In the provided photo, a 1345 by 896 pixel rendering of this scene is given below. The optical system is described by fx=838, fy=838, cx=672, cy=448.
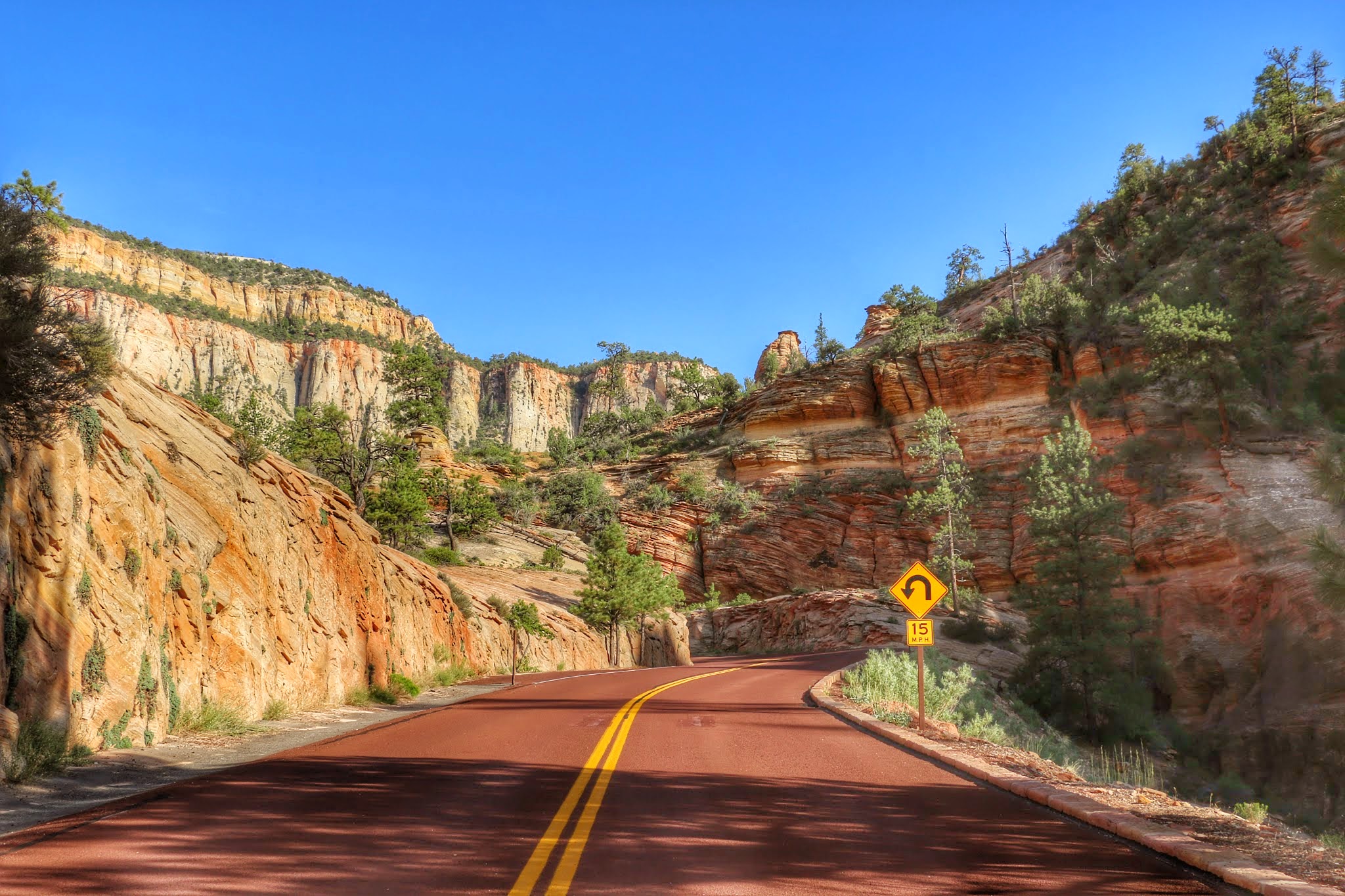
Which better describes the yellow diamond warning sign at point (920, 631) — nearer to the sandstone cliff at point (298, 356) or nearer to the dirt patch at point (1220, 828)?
the dirt patch at point (1220, 828)

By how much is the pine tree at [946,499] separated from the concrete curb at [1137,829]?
134 feet

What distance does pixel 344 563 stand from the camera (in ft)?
62.0

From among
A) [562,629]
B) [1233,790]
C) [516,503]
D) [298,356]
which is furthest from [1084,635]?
[298,356]

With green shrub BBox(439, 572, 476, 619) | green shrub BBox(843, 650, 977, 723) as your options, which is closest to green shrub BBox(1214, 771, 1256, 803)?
green shrub BBox(843, 650, 977, 723)

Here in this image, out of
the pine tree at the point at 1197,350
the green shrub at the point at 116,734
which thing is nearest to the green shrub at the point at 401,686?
the green shrub at the point at 116,734

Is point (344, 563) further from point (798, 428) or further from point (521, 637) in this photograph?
point (798, 428)

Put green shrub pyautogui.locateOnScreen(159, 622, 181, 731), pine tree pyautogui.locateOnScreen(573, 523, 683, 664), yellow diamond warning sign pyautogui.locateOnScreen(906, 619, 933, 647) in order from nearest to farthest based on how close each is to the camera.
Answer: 1. green shrub pyautogui.locateOnScreen(159, 622, 181, 731)
2. yellow diamond warning sign pyautogui.locateOnScreen(906, 619, 933, 647)
3. pine tree pyautogui.locateOnScreen(573, 523, 683, 664)

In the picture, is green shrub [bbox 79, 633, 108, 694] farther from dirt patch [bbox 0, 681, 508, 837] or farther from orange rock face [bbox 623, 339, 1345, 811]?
orange rock face [bbox 623, 339, 1345, 811]

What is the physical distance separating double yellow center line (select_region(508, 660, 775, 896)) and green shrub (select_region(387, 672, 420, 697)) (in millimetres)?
8378

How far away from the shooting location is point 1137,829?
6.22 m

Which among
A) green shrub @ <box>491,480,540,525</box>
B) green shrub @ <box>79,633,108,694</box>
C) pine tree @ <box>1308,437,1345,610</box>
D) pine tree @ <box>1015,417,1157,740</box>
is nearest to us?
green shrub @ <box>79,633,108,694</box>

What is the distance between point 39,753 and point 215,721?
3953 millimetres

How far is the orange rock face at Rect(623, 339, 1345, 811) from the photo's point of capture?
3172cm

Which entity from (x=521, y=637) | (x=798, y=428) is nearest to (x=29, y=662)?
(x=521, y=637)
